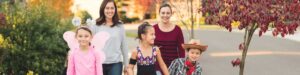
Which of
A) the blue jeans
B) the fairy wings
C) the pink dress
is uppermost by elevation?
the fairy wings

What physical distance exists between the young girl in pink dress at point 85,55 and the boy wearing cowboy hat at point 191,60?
93 centimetres

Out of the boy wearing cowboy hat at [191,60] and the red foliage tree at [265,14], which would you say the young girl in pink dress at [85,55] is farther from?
the red foliage tree at [265,14]

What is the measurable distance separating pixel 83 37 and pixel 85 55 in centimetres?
22

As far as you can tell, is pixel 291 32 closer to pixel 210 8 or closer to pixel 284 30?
pixel 284 30

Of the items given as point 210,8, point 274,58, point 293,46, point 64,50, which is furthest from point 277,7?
point 293,46

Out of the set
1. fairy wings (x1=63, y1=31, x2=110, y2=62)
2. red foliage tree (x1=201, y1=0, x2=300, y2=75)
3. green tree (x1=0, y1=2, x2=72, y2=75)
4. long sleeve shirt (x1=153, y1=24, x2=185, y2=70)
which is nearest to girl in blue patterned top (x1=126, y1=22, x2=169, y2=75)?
fairy wings (x1=63, y1=31, x2=110, y2=62)

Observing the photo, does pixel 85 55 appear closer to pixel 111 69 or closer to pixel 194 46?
pixel 111 69

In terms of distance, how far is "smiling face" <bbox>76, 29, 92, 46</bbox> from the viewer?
732 cm

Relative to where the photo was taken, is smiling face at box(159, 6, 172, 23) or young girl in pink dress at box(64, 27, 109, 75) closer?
young girl in pink dress at box(64, 27, 109, 75)

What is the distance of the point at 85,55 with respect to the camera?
24.4ft

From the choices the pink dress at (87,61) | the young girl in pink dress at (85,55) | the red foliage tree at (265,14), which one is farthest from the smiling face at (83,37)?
the red foliage tree at (265,14)

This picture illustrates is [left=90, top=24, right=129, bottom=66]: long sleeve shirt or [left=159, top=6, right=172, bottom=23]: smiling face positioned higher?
[left=159, top=6, right=172, bottom=23]: smiling face

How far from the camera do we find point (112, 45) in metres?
7.95

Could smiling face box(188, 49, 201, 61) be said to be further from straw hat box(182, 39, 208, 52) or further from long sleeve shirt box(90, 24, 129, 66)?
long sleeve shirt box(90, 24, 129, 66)
